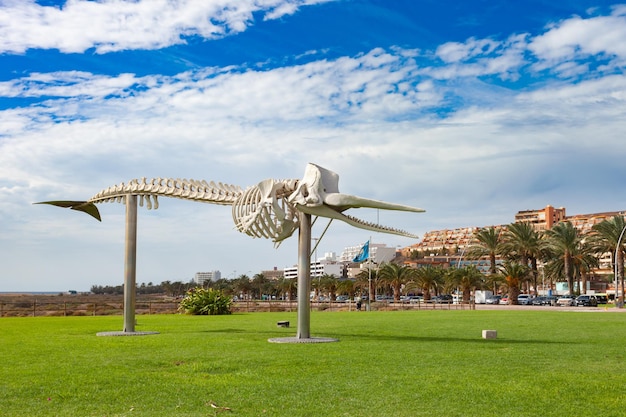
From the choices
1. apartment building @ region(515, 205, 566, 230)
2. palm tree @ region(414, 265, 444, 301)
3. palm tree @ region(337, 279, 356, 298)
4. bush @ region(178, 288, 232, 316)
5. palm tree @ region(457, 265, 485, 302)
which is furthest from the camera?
apartment building @ region(515, 205, 566, 230)

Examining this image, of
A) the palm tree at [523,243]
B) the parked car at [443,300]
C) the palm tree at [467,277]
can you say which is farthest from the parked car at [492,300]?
the palm tree at [523,243]

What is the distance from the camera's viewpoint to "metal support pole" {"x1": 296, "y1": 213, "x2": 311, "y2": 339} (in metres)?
18.6

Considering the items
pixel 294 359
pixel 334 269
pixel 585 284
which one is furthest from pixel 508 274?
pixel 334 269

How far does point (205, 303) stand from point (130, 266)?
62.9 feet

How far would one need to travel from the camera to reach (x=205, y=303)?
40.5 metres

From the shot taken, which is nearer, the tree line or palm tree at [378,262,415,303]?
the tree line

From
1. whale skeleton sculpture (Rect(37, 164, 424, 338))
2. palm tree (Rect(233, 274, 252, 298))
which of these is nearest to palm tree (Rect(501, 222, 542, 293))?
whale skeleton sculpture (Rect(37, 164, 424, 338))

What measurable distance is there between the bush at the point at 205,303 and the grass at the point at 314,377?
20.7 meters

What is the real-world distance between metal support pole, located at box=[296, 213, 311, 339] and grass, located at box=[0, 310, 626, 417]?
1.23m

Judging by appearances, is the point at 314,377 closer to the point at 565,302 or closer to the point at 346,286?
the point at 565,302

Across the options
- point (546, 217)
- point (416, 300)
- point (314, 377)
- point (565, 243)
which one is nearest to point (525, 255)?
point (565, 243)

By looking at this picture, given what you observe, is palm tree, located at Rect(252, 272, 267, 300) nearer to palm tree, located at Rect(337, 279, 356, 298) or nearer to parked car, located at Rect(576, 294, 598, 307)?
palm tree, located at Rect(337, 279, 356, 298)

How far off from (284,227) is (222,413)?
10.4 metres

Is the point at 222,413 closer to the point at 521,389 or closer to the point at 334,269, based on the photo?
the point at 521,389
